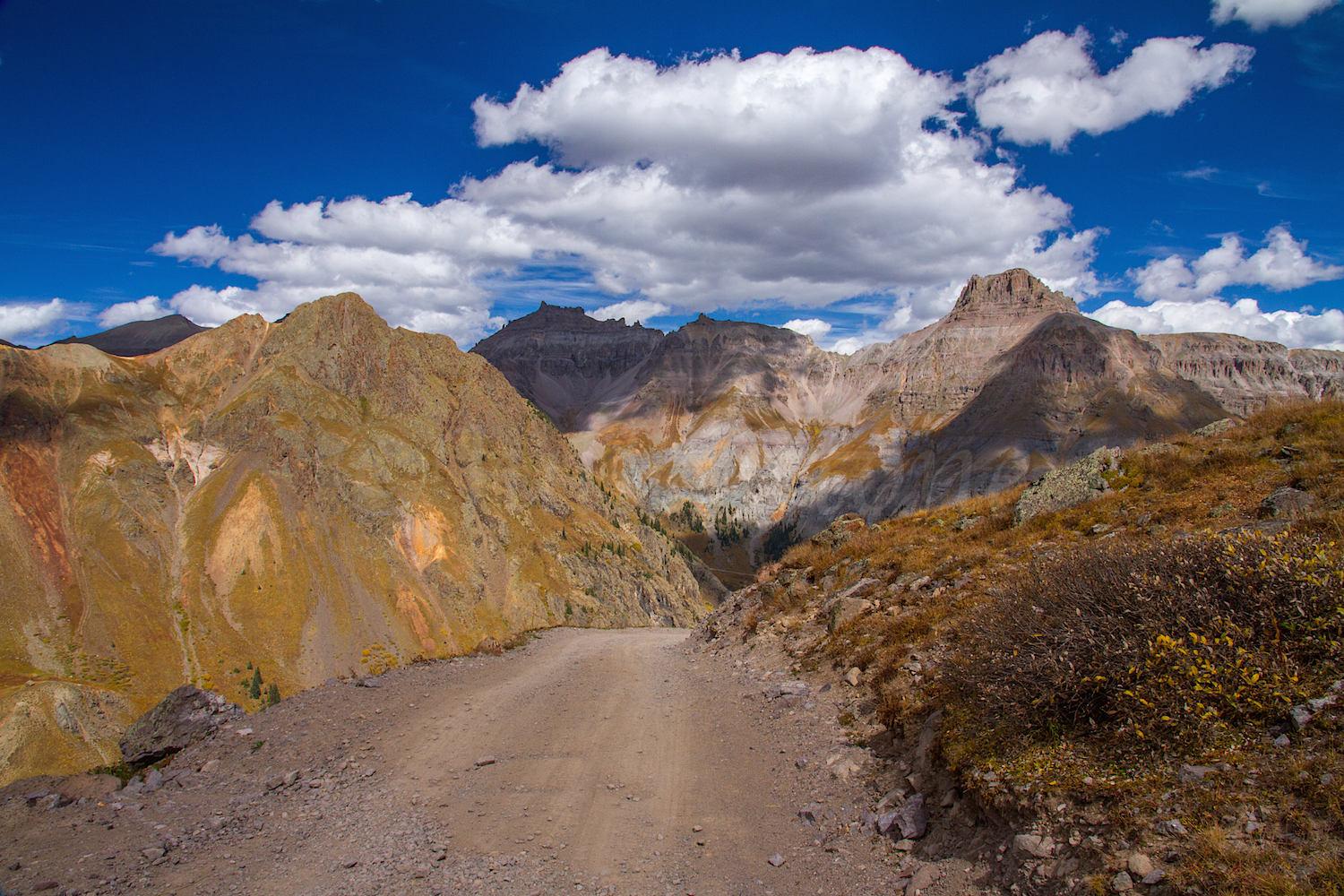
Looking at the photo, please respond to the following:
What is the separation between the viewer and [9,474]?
9294cm

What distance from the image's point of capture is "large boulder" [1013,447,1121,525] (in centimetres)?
1681

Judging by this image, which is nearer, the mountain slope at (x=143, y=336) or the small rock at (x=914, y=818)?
the small rock at (x=914, y=818)

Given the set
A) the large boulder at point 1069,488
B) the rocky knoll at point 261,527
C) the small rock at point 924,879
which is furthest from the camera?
the rocky knoll at point 261,527

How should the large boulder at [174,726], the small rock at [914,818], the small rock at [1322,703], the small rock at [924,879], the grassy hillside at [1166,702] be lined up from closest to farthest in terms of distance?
the grassy hillside at [1166,702], the small rock at [1322,703], the small rock at [924,879], the small rock at [914,818], the large boulder at [174,726]

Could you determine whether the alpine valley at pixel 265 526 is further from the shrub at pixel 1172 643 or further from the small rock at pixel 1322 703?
the small rock at pixel 1322 703

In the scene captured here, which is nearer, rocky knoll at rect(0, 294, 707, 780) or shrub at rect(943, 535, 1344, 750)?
shrub at rect(943, 535, 1344, 750)

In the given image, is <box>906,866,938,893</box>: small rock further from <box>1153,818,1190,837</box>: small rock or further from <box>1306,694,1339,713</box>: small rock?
<box>1306,694,1339,713</box>: small rock

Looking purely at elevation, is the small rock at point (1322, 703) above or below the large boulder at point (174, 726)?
above

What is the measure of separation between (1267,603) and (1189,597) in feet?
2.04

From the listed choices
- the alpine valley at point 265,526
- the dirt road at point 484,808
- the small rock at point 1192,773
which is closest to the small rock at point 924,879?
the dirt road at point 484,808

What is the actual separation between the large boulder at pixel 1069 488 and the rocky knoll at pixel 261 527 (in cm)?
6455

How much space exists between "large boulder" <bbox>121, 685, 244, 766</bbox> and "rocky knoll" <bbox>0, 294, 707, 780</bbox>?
6204 centimetres

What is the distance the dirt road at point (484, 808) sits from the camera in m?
8.02

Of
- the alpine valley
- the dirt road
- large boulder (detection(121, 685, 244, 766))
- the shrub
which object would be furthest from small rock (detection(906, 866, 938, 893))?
the alpine valley
